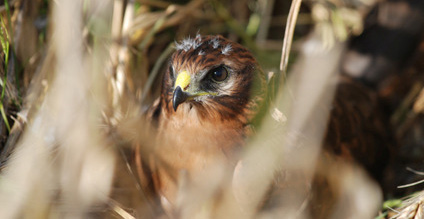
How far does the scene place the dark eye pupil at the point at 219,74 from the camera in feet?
7.76

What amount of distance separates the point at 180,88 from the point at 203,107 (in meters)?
0.21

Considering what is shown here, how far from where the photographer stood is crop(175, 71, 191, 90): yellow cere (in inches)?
89.5

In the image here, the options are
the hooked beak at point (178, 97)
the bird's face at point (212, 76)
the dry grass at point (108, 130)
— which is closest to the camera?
the dry grass at point (108, 130)

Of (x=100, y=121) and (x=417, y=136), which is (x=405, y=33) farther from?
(x=100, y=121)

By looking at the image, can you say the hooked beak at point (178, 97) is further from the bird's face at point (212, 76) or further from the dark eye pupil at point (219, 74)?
the dark eye pupil at point (219, 74)

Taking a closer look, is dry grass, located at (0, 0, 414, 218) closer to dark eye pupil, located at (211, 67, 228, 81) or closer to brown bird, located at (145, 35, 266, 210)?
brown bird, located at (145, 35, 266, 210)

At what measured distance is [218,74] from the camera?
237 centimetres

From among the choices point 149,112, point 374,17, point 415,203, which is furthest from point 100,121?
point 374,17

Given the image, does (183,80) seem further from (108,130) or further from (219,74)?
(108,130)

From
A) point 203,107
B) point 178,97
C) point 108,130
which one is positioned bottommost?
point 108,130

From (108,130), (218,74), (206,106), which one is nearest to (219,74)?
(218,74)

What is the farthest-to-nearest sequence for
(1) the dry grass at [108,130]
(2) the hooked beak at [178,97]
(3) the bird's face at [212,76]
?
(3) the bird's face at [212,76], (2) the hooked beak at [178,97], (1) the dry grass at [108,130]

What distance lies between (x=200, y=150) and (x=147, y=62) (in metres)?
1.36

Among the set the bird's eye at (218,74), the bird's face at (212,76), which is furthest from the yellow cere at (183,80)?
the bird's eye at (218,74)
